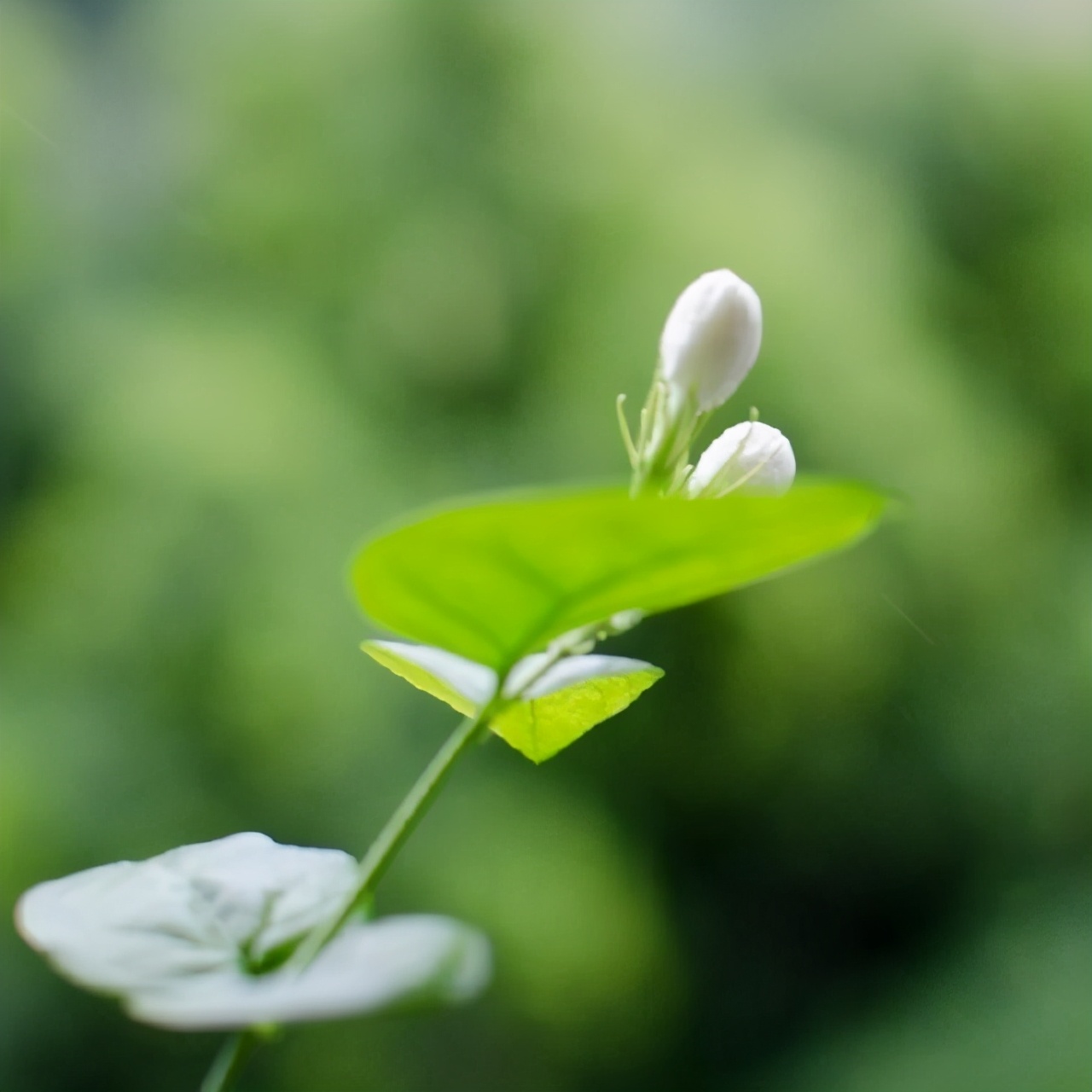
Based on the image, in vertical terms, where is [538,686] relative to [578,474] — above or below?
below

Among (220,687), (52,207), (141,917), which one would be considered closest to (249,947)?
(141,917)

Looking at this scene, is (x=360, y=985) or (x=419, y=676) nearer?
(x=360, y=985)

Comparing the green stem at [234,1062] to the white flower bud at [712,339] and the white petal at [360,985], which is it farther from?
the white flower bud at [712,339]

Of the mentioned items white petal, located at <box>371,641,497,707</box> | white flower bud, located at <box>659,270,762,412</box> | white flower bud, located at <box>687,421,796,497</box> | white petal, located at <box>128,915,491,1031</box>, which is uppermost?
white flower bud, located at <box>659,270,762,412</box>

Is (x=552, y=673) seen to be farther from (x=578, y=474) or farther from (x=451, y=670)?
(x=578, y=474)

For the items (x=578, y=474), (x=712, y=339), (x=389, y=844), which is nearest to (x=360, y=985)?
(x=389, y=844)

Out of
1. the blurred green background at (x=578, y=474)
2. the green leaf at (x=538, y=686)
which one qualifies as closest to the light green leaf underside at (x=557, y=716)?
the green leaf at (x=538, y=686)

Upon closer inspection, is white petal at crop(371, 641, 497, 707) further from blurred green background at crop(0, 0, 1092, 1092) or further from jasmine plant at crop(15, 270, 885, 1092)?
blurred green background at crop(0, 0, 1092, 1092)

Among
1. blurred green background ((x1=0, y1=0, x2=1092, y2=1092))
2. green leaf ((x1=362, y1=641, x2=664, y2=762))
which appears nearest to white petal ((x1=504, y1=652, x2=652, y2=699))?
green leaf ((x1=362, y1=641, x2=664, y2=762))
